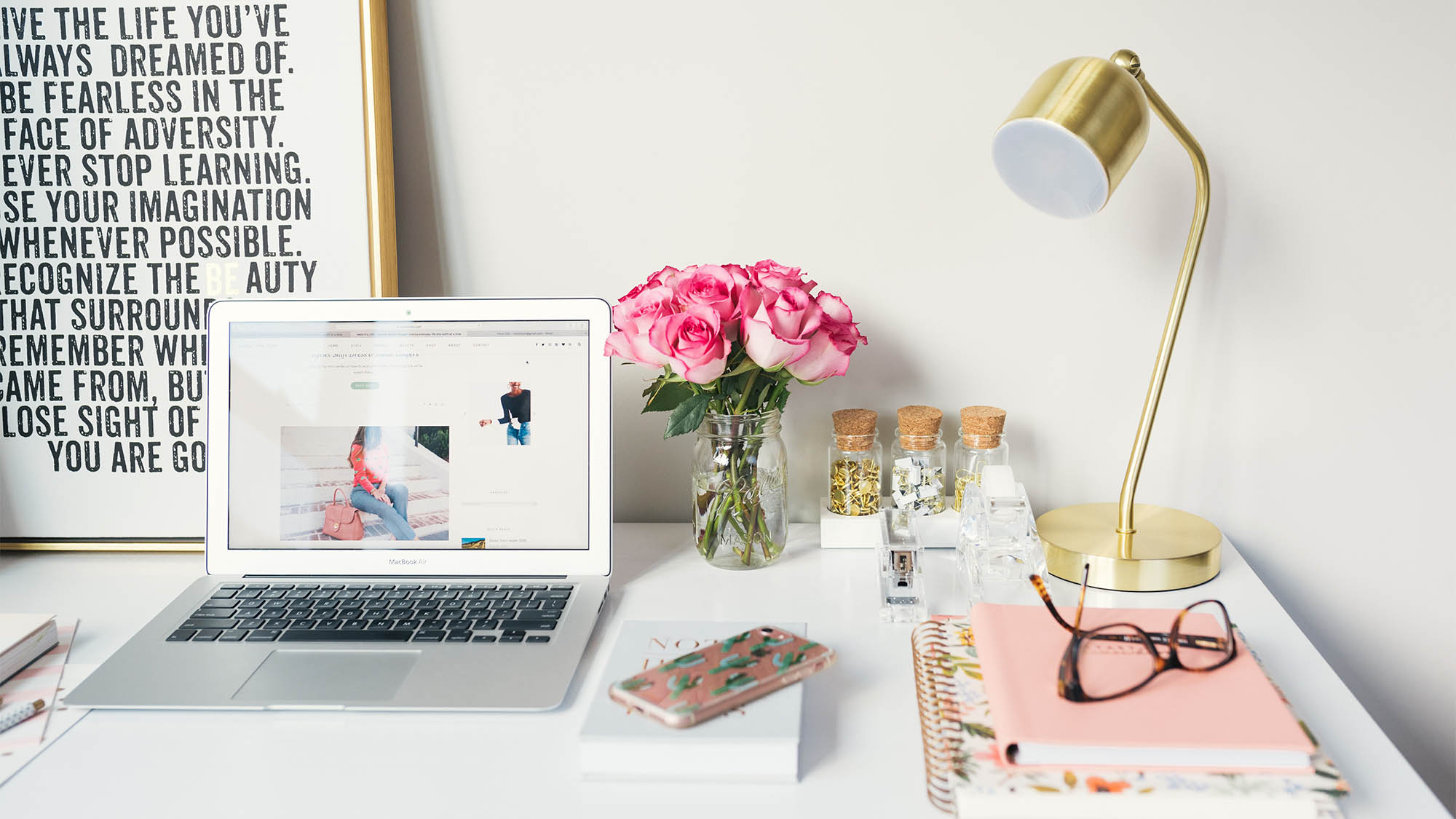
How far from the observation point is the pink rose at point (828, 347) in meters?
0.90

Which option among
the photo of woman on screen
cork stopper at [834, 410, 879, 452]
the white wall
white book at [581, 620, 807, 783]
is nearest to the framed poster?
the white wall

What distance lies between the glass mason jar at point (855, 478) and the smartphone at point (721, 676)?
0.31 metres

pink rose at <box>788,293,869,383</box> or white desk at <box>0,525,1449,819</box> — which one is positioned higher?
pink rose at <box>788,293,869,383</box>

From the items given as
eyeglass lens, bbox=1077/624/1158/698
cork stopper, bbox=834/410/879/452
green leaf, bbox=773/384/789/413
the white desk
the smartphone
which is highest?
green leaf, bbox=773/384/789/413

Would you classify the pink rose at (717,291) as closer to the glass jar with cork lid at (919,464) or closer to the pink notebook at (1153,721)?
the glass jar with cork lid at (919,464)

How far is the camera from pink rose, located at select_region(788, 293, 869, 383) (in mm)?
901

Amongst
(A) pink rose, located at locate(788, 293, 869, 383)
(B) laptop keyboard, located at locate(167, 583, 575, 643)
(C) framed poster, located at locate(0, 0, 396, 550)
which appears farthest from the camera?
(C) framed poster, located at locate(0, 0, 396, 550)

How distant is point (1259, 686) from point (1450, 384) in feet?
1.99

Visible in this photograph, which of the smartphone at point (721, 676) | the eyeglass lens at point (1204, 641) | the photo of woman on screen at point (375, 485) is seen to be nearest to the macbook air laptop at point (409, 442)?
the photo of woman on screen at point (375, 485)

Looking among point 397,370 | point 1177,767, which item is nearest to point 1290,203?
point 1177,767

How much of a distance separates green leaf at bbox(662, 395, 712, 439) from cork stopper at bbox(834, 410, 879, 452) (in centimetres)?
17

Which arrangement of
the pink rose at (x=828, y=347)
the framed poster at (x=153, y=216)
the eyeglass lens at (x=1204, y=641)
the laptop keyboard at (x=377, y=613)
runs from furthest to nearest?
the framed poster at (x=153, y=216), the pink rose at (x=828, y=347), the laptop keyboard at (x=377, y=613), the eyeglass lens at (x=1204, y=641)

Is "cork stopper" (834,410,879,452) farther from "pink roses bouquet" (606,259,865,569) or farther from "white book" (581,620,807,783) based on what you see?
"white book" (581,620,807,783)

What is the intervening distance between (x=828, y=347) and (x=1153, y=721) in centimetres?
44
